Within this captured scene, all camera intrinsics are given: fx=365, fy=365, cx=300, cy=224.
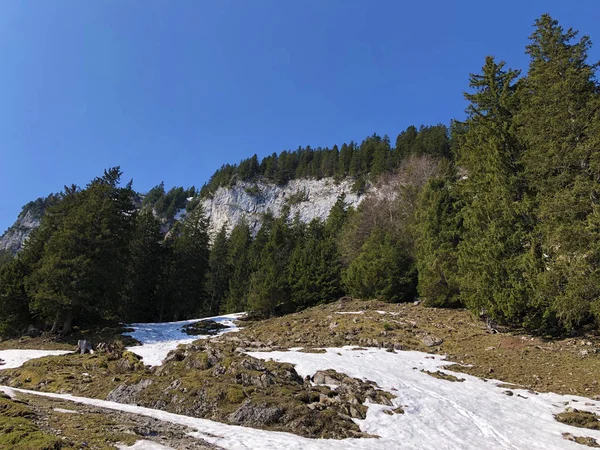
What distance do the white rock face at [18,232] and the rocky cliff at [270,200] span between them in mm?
54342

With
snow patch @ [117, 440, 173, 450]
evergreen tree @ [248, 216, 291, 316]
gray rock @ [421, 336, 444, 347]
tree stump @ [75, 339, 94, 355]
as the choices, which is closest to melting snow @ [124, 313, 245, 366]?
tree stump @ [75, 339, 94, 355]

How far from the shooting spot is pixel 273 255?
48.5m

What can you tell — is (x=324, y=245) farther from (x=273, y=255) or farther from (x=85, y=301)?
(x=85, y=301)

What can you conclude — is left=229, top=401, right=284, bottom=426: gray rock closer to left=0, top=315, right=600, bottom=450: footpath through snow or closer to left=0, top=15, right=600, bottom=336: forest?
left=0, top=315, right=600, bottom=450: footpath through snow

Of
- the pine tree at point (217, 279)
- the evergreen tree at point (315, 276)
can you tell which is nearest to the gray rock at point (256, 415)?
the evergreen tree at point (315, 276)

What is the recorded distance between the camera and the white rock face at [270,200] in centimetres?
9375

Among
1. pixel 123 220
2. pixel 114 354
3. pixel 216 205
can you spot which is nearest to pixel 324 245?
pixel 123 220

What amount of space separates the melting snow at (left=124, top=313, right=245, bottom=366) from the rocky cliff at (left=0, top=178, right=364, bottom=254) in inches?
2456

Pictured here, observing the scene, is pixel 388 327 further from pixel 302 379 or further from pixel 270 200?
pixel 270 200

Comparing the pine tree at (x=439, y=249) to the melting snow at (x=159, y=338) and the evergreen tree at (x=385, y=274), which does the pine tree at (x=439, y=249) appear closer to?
the evergreen tree at (x=385, y=274)

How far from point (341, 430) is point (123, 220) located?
26460 mm

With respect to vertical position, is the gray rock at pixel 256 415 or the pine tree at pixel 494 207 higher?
the pine tree at pixel 494 207

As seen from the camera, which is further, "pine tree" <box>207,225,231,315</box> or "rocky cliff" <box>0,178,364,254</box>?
"rocky cliff" <box>0,178,364,254</box>

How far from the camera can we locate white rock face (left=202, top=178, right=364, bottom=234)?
9375 centimetres
